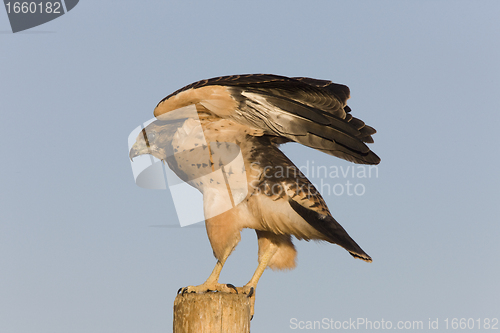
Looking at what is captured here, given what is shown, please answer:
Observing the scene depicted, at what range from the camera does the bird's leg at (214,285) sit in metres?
4.96

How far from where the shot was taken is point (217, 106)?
470 centimetres

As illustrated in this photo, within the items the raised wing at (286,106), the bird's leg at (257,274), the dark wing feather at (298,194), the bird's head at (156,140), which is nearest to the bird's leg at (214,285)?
the bird's leg at (257,274)

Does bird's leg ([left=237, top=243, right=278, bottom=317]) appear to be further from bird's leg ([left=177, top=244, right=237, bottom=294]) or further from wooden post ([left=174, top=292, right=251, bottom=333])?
wooden post ([left=174, top=292, right=251, bottom=333])

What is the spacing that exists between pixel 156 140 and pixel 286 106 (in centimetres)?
185

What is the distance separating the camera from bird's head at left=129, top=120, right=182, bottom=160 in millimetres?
5500

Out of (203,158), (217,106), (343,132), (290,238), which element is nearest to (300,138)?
(343,132)

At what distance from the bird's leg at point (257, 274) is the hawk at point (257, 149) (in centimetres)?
1

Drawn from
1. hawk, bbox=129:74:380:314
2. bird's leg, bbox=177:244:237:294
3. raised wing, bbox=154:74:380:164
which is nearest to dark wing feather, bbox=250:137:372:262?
hawk, bbox=129:74:380:314

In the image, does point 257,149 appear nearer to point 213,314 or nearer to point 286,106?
point 286,106

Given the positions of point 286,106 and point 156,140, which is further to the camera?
point 156,140

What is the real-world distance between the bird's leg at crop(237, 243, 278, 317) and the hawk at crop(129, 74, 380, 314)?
0.01 m

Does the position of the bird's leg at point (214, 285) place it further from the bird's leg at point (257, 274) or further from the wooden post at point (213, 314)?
the wooden post at point (213, 314)

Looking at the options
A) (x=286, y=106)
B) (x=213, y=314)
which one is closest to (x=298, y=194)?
(x=286, y=106)

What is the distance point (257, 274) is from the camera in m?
5.39
